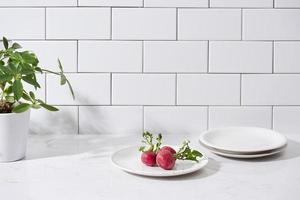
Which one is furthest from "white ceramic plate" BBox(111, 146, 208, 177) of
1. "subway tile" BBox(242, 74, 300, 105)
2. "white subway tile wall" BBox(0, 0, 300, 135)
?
"subway tile" BBox(242, 74, 300, 105)

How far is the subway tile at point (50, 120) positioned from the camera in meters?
1.35

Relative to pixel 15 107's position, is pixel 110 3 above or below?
above

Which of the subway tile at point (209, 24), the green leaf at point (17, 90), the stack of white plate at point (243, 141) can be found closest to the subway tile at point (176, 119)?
the stack of white plate at point (243, 141)

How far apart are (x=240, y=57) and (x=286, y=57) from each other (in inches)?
5.6

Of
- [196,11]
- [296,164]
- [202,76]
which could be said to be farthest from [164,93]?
[296,164]

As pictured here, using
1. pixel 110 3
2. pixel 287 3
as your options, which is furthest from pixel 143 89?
pixel 287 3

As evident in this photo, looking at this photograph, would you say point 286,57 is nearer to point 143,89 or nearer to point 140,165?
point 143,89

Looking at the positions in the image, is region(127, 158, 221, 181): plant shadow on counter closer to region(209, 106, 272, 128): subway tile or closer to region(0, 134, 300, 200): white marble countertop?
region(0, 134, 300, 200): white marble countertop

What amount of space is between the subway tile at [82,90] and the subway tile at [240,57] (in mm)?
336

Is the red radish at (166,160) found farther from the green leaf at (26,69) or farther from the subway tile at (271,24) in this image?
the subway tile at (271,24)

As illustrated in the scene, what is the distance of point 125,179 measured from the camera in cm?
96

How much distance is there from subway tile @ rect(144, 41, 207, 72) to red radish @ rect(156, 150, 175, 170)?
1.30 feet

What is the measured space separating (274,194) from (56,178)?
1.55ft

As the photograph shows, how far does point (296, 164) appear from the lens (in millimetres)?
1077
